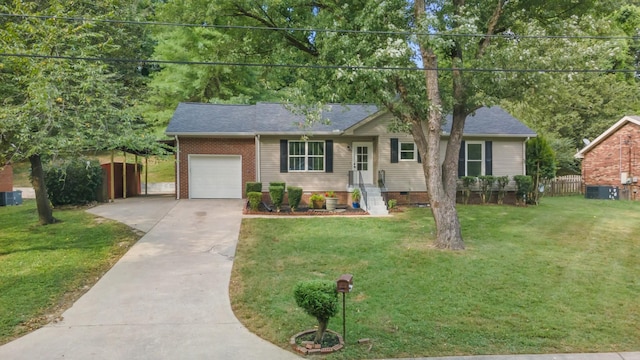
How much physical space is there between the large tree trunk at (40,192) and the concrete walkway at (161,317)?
12.6 feet

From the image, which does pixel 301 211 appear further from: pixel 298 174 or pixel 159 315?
pixel 159 315

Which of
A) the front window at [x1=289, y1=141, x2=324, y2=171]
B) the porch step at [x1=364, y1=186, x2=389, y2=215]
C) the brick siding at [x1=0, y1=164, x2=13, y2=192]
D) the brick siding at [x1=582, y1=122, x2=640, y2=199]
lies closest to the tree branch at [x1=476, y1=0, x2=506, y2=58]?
the porch step at [x1=364, y1=186, x2=389, y2=215]

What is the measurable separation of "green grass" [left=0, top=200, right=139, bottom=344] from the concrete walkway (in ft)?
1.05

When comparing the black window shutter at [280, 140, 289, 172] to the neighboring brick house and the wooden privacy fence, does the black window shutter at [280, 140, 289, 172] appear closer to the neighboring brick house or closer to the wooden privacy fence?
the wooden privacy fence

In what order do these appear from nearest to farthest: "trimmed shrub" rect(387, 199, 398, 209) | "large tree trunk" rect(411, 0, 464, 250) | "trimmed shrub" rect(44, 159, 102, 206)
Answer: "large tree trunk" rect(411, 0, 464, 250) < "trimmed shrub" rect(387, 199, 398, 209) < "trimmed shrub" rect(44, 159, 102, 206)

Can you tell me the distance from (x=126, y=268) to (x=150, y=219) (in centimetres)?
528

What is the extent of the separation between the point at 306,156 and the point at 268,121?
91.6 inches

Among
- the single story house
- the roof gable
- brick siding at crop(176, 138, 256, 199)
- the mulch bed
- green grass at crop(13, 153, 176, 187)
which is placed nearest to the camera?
the mulch bed

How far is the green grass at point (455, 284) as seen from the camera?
5.88 meters

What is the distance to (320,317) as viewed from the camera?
5.48 metres

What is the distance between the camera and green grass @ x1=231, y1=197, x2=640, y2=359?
5.88 meters

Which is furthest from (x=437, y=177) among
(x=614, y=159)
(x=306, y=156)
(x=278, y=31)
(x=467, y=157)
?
(x=614, y=159)

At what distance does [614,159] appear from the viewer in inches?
962

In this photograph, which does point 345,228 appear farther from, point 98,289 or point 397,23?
point 98,289
